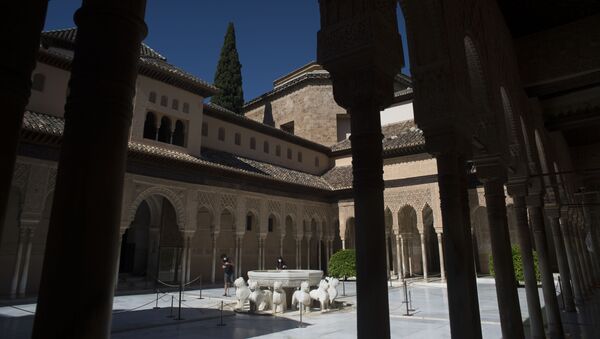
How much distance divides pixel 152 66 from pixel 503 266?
15135 millimetres

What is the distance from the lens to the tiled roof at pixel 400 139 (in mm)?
22503

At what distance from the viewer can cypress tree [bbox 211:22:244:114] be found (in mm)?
32219

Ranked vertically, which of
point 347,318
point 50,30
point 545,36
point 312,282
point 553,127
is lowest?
point 347,318

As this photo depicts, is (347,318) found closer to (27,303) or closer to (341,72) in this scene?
(341,72)

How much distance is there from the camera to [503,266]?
5934mm

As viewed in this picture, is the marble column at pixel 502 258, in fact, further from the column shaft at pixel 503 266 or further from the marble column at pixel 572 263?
the marble column at pixel 572 263

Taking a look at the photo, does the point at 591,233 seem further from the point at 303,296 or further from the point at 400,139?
the point at 303,296

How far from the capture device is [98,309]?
1499 mm

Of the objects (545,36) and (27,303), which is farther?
(27,303)

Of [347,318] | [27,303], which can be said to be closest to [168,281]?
[27,303]

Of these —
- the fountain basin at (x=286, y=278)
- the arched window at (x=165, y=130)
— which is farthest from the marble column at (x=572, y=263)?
the arched window at (x=165, y=130)

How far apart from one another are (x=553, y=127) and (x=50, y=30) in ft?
64.6

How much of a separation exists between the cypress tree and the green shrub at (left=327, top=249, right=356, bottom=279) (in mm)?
16320

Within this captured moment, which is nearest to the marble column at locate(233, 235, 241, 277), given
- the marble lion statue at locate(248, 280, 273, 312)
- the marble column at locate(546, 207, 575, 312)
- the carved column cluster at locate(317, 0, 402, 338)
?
the marble lion statue at locate(248, 280, 273, 312)
